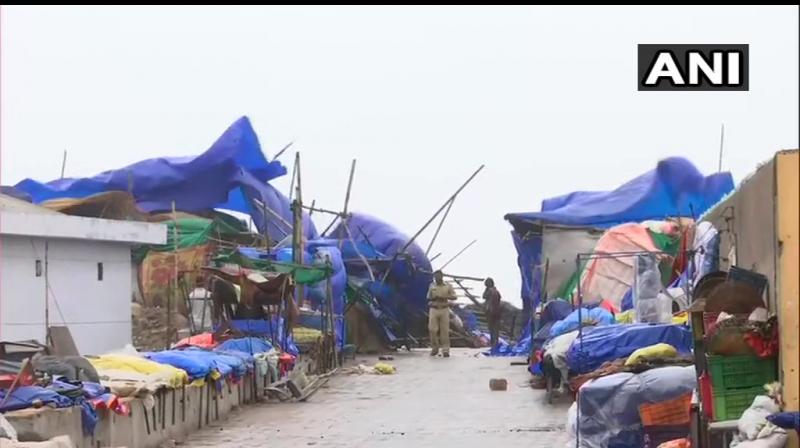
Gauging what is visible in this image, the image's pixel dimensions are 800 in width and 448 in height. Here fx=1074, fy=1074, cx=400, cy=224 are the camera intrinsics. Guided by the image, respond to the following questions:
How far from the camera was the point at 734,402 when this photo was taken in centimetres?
666

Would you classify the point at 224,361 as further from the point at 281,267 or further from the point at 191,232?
the point at 191,232

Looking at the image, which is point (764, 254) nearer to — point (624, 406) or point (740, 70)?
point (740, 70)

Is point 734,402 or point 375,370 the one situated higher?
point 734,402

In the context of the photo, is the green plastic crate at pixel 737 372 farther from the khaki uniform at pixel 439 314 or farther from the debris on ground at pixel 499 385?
the khaki uniform at pixel 439 314

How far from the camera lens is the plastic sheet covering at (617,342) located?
11.1 metres

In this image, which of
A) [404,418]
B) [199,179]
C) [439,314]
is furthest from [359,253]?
[404,418]

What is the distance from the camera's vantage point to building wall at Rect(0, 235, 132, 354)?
1388 centimetres

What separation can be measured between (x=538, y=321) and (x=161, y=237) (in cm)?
691

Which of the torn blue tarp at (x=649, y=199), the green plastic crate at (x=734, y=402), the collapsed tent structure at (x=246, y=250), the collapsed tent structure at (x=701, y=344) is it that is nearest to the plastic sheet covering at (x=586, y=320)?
the collapsed tent structure at (x=701, y=344)

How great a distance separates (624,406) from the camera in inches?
348

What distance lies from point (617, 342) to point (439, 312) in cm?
1120

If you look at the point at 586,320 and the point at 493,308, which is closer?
the point at 586,320

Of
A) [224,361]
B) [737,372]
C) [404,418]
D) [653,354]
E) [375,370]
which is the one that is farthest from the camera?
[375,370]

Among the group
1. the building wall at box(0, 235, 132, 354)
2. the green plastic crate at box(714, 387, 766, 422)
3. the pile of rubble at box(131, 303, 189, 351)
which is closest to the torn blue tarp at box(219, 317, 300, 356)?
the building wall at box(0, 235, 132, 354)
